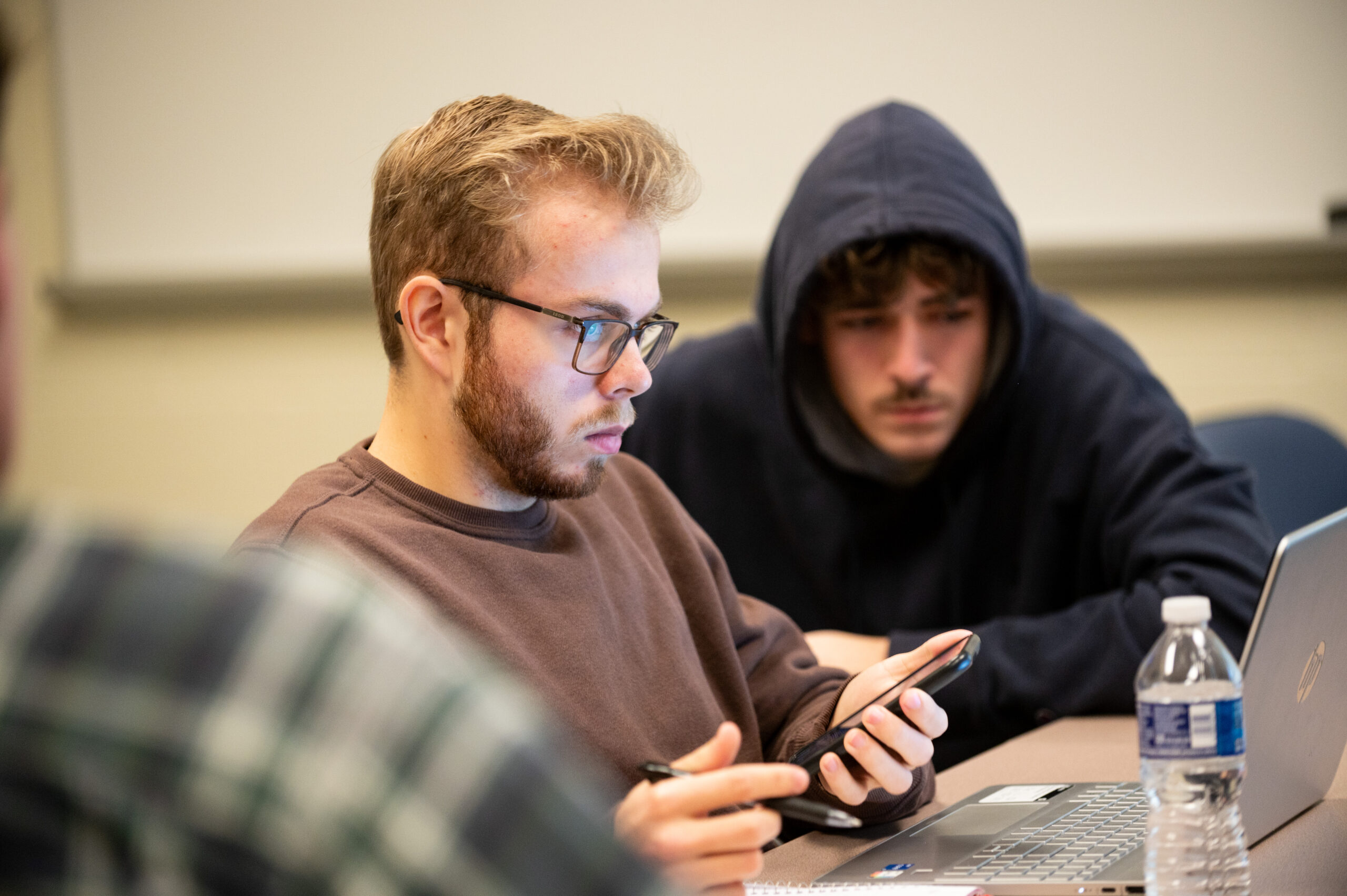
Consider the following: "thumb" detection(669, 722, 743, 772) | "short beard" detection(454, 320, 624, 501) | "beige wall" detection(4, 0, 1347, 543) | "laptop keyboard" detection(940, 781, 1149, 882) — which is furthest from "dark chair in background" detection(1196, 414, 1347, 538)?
"thumb" detection(669, 722, 743, 772)

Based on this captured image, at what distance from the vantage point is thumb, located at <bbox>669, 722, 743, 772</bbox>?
0.92 meters

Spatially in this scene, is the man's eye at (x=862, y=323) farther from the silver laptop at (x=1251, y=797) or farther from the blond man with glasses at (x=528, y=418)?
the silver laptop at (x=1251, y=797)

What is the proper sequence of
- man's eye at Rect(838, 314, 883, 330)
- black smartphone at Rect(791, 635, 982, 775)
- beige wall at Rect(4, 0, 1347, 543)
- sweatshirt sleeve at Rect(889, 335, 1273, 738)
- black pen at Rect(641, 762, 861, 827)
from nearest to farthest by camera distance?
black pen at Rect(641, 762, 861, 827) → black smartphone at Rect(791, 635, 982, 775) → sweatshirt sleeve at Rect(889, 335, 1273, 738) → man's eye at Rect(838, 314, 883, 330) → beige wall at Rect(4, 0, 1347, 543)

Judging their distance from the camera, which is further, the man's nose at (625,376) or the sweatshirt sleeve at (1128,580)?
the sweatshirt sleeve at (1128,580)

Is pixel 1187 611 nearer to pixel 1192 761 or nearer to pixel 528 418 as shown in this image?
pixel 1192 761

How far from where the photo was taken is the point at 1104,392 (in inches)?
78.9

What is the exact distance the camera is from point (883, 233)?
1.92 metres

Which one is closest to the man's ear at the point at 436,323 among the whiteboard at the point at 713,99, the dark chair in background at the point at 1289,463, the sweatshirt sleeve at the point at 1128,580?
the sweatshirt sleeve at the point at 1128,580

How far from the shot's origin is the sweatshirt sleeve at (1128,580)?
5.50 ft

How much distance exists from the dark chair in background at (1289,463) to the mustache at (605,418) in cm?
122

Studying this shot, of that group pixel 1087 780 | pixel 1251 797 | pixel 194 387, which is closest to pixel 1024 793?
pixel 1087 780

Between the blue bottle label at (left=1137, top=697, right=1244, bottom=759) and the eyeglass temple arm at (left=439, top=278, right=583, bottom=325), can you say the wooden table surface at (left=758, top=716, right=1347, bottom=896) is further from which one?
the eyeglass temple arm at (left=439, top=278, right=583, bottom=325)

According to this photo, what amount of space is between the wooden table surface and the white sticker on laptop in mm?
32

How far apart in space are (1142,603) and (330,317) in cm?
209
